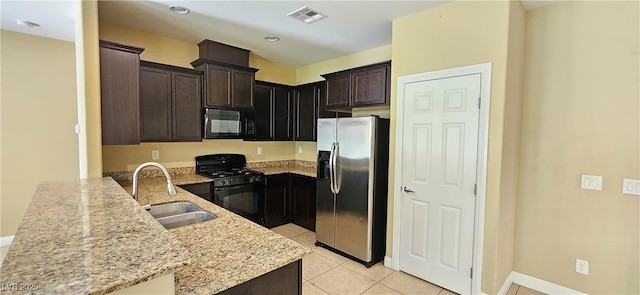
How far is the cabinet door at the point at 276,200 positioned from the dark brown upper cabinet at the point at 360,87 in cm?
134

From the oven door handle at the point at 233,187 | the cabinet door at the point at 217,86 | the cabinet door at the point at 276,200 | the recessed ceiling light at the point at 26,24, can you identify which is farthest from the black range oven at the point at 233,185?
the recessed ceiling light at the point at 26,24

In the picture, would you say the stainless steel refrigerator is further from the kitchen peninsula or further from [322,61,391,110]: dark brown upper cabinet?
the kitchen peninsula

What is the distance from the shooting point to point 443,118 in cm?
256

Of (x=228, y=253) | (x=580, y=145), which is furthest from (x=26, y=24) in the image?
(x=580, y=145)

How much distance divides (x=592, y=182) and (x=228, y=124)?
12.9ft

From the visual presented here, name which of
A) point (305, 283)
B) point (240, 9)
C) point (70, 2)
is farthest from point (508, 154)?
point (70, 2)

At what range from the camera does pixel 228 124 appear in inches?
151

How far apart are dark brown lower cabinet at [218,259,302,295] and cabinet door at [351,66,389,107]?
7.61 feet

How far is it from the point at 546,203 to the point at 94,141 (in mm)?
4190

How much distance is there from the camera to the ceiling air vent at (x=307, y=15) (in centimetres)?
269

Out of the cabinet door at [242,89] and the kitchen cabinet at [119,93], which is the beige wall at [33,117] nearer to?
the kitchen cabinet at [119,93]

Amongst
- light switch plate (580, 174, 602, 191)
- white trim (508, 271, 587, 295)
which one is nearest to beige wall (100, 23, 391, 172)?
light switch plate (580, 174, 602, 191)

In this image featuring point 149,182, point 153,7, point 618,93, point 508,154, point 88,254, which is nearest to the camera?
point 88,254

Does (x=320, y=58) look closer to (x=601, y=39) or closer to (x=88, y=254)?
(x=601, y=39)
